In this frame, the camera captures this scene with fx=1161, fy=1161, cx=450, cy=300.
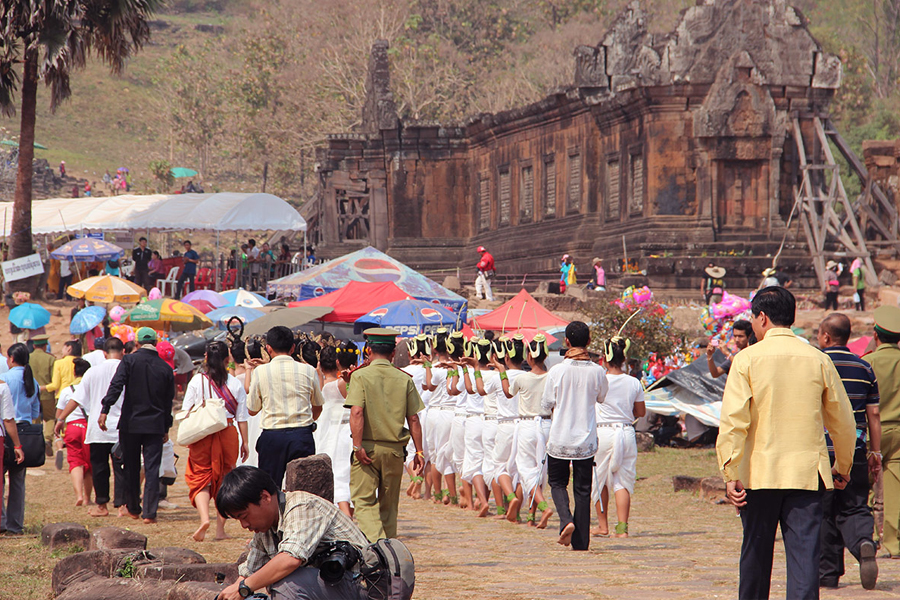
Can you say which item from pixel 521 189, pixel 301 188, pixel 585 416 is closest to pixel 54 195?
pixel 301 188

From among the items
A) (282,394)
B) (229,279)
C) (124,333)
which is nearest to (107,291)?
(124,333)

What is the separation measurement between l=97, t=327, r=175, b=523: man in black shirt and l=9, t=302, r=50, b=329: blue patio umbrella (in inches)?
404

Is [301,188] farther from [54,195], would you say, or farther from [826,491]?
[826,491]

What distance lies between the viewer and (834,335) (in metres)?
7.17

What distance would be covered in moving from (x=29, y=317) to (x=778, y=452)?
16888mm

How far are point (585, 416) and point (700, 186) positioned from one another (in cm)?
2124

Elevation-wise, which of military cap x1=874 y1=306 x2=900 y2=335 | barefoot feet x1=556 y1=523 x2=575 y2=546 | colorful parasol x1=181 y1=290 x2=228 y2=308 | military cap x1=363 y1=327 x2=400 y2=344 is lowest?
barefoot feet x1=556 y1=523 x2=575 y2=546

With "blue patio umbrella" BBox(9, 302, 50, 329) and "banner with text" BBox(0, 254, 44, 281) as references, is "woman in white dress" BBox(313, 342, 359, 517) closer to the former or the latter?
"blue patio umbrella" BBox(9, 302, 50, 329)

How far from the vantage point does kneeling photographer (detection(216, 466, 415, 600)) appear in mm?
4617

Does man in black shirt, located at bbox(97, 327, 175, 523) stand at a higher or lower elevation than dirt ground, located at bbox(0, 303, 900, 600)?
higher

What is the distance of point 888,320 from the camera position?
785 centimetres

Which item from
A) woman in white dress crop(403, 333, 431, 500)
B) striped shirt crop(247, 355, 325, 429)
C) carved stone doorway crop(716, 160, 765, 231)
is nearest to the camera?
striped shirt crop(247, 355, 325, 429)

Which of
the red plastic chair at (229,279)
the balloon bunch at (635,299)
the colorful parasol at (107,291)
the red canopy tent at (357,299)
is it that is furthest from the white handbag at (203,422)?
the red plastic chair at (229,279)

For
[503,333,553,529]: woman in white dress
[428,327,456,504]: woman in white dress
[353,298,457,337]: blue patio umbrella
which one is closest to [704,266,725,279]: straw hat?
[353,298,457,337]: blue patio umbrella
